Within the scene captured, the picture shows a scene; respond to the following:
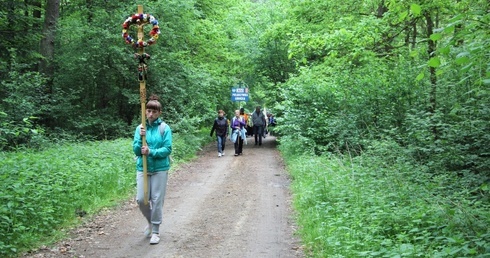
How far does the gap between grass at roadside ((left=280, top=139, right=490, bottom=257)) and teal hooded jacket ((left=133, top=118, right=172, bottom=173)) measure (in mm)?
2548

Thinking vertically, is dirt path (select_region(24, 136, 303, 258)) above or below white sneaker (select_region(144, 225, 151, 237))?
below

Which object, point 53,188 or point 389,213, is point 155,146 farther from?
point 389,213

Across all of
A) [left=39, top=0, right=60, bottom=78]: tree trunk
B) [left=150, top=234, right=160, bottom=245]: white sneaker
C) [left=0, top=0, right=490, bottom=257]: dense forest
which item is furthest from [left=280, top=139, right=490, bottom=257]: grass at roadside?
[left=39, top=0, right=60, bottom=78]: tree trunk

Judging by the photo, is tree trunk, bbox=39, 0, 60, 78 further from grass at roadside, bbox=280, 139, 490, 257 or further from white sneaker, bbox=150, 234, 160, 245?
white sneaker, bbox=150, 234, 160, 245

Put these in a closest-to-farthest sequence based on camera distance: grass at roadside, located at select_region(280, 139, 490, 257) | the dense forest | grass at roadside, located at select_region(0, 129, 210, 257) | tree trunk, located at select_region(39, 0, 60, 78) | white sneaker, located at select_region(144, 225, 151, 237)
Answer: grass at roadside, located at select_region(280, 139, 490, 257) < grass at roadside, located at select_region(0, 129, 210, 257) < white sneaker, located at select_region(144, 225, 151, 237) < the dense forest < tree trunk, located at select_region(39, 0, 60, 78)

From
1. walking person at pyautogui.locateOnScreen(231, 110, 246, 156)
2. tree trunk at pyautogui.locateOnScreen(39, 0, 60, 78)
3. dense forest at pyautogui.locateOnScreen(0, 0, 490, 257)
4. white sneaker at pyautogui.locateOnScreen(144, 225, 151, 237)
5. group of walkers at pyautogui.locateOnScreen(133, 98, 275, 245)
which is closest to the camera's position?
group of walkers at pyautogui.locateOnScreen(133, 98, 275, 245)

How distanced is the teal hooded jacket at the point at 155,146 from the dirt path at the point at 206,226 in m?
1.20

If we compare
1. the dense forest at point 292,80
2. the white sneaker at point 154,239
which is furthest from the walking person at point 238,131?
the white sneaker at point 154,239

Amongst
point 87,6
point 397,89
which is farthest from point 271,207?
point 87,6

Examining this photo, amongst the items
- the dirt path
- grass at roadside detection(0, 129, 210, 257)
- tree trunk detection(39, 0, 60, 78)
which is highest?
tree trunk detection(39, 0, 60, 78)

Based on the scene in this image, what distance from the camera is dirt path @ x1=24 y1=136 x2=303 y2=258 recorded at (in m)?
6.06

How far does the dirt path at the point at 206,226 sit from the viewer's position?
19.9ft

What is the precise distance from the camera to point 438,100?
10.9 m

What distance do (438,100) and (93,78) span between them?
1318cm
